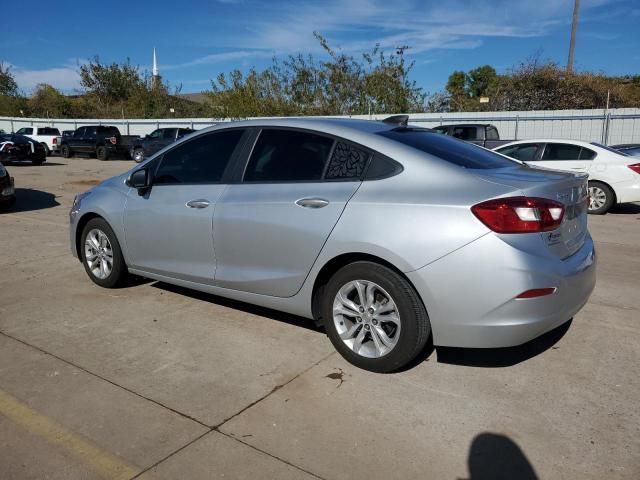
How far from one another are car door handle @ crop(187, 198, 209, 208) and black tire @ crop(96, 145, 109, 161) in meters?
26.7

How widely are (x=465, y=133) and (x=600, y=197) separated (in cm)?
742

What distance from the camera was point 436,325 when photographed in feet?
10.8

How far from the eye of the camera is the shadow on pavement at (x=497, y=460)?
2594mm

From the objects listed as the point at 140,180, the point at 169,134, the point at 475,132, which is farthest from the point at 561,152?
the point at 169,134

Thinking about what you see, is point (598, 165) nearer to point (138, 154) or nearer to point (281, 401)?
point (281, 401)

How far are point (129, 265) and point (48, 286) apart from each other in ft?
3.88

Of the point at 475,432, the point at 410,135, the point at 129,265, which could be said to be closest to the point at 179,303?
the point at 129,265

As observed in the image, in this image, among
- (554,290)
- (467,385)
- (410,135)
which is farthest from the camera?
(410,135)

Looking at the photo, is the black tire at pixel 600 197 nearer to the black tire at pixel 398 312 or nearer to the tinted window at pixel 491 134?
the tinted window at pixel 491 134

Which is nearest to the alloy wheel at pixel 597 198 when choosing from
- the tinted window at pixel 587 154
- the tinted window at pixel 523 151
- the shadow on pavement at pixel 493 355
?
the tinted window at pixel 587 154

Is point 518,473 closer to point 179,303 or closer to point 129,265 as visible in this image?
point 179,303

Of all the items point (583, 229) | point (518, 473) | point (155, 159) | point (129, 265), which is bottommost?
point (518, 473)

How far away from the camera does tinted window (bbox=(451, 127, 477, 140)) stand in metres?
17.6

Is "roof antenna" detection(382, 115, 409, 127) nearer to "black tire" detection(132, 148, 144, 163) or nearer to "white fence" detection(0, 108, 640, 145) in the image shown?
"white fence" detection(0, 108, 640, 145)
